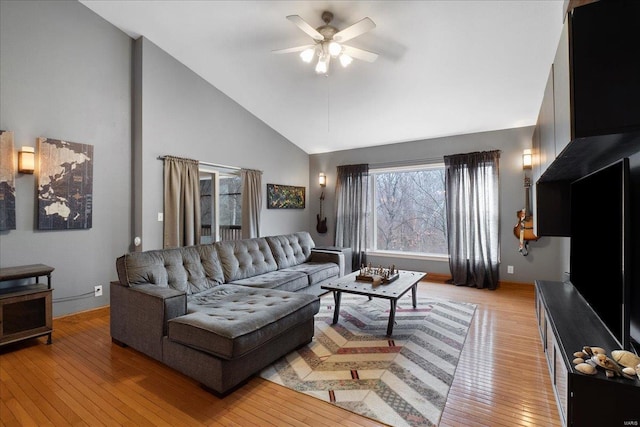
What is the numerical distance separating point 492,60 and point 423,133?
1.86 meters

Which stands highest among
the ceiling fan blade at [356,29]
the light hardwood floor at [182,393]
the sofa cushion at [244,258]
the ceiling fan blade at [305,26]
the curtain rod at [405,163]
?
the ceiling fan blade at [305,26]

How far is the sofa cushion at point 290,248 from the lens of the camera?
4.24m

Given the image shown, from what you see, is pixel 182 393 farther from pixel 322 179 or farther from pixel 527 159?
pixel 527 159

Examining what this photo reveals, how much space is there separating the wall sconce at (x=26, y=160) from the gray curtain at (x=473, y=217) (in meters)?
5.33

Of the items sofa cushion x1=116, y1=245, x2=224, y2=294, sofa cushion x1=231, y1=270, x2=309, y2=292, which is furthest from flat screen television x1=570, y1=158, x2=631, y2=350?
sofa cushion x1=116, y1=245, x2=224, y2=294

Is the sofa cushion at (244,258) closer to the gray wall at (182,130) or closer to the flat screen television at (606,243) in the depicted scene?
the gray wall at (182,130)

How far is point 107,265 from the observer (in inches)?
145

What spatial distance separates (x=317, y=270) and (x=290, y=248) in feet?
1.98

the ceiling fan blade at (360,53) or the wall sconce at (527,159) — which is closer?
the ceiling fan blade at (360,53)

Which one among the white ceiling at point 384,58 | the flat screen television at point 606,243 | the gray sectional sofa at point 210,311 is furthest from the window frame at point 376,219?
the flat screen television at point 606,243

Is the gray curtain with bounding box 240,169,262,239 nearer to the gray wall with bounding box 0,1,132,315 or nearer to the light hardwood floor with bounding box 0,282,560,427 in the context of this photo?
the gray wall with bounding box 0,1,132,315

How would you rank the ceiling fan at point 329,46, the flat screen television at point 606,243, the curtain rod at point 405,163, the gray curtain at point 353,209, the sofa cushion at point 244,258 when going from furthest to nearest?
the gray curtain at point 353,209, the curtain rod at point 405,163, the sofa cushion at point 244,258, the ceiling fan at point 329,46, the flat screen television at point 606,243

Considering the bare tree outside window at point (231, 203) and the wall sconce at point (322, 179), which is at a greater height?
the wall sconce at point (322, 179)

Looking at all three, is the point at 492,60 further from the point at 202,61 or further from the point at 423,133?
the point at 202,61
